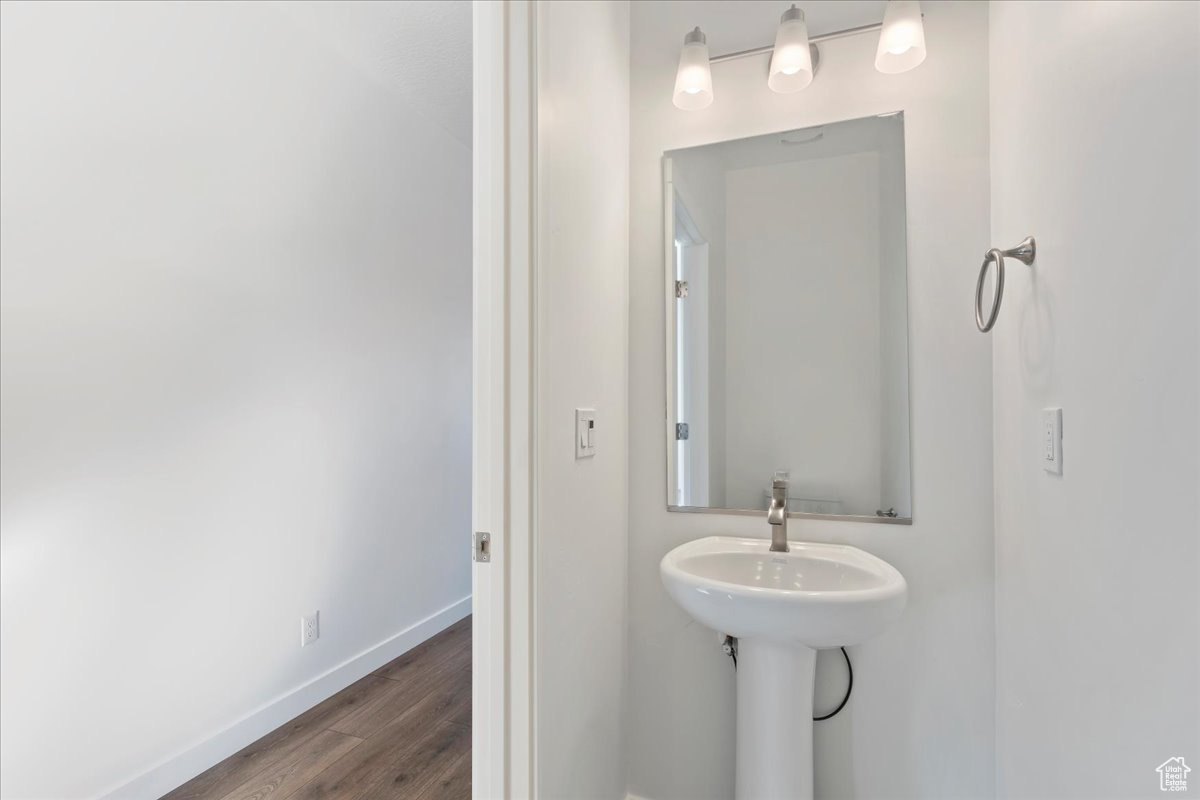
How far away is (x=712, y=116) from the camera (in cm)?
154

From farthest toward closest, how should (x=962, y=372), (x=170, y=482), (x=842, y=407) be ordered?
(x=170, y=482) → (x=842, y=407) → (x=962, y=372)

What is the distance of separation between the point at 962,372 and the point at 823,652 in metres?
0.76

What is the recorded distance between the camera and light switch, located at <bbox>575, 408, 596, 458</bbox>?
121 centimetres

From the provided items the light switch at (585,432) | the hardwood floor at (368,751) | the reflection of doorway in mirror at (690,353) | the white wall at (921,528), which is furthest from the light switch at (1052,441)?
the hardwood floor at (368,751)

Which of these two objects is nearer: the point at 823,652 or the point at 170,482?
the point at 823,652

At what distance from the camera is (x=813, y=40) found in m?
1.46

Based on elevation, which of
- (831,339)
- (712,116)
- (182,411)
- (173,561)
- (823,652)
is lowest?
(823,652)

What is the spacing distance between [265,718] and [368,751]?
0.40 metres

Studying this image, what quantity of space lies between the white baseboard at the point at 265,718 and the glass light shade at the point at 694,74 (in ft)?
7.81

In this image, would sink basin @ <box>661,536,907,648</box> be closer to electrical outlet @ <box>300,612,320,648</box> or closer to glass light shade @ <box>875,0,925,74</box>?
glass light shade @ <box>875,0,925,74</box>

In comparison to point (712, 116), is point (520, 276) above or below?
below

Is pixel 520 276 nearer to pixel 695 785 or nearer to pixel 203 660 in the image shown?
pixel 695 785

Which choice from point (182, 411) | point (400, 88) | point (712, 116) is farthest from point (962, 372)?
point (400, 88)

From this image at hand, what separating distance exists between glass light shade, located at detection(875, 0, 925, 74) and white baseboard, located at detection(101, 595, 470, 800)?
2.71 meters
